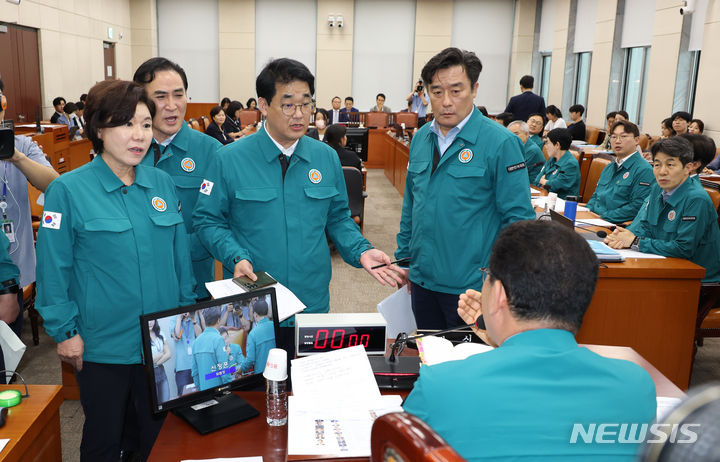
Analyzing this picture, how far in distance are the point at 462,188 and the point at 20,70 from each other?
1062cm

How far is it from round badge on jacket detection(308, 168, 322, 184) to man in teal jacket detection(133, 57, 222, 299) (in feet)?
2.14

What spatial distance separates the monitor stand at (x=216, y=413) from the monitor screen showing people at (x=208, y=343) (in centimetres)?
6

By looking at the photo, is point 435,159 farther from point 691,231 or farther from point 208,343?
point 691,231

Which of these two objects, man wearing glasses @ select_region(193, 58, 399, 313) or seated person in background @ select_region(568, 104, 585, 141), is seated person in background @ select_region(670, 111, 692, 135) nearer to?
seated person in background @ select_region(568, 104, 585, 141)

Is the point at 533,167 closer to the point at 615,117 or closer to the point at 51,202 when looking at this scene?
the point at 615,117

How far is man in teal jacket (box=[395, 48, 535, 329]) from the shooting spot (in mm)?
2463

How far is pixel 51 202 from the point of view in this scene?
1819 millimetres

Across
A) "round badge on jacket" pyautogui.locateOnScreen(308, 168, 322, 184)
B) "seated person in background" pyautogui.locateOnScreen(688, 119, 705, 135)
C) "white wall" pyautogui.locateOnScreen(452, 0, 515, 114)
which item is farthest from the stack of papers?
"white wall" pyautogui.locateOnScreen(452, 0, 515, 114)

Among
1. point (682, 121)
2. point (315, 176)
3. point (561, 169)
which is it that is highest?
point (682, 121)

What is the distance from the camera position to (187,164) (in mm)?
2678

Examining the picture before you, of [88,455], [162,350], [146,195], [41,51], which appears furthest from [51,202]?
[41,51]

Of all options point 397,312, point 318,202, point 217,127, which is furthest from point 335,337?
point 217,127

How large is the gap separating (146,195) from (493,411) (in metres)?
1.46

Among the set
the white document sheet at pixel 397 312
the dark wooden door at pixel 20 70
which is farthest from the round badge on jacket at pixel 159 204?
the dark wooden door at pixel 20 70
